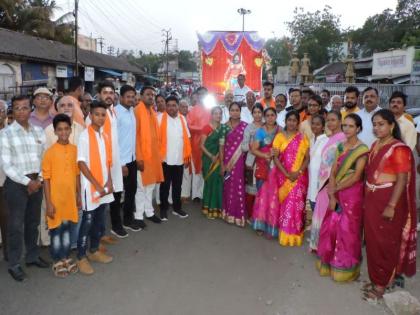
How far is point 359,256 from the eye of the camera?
328 cm

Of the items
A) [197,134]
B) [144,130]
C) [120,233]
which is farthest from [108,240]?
[197,134]

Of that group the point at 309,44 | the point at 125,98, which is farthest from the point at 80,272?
the point at 309,44

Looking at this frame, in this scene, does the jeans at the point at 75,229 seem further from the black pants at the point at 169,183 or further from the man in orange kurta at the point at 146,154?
the black pants at the point at 169,183

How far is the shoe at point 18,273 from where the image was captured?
10.5 ft

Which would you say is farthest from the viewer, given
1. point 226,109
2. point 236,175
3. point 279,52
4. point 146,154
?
point 279,52

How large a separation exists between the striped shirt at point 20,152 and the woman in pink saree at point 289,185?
8.00 feet

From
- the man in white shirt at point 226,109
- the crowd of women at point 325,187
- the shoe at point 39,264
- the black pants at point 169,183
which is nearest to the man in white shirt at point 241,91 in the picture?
the man in white shirt at point 226,109

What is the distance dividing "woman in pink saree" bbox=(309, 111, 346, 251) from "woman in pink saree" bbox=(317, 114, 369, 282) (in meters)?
0.21

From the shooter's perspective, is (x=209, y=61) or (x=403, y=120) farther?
(x=209, y=61)

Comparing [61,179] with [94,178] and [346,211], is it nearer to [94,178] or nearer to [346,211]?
[94,178]

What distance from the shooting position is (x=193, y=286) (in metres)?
3.18

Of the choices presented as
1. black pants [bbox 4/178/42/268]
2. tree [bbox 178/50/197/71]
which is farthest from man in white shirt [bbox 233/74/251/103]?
tree [bbox 178/50/197/71]

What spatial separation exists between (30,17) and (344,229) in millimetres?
25338

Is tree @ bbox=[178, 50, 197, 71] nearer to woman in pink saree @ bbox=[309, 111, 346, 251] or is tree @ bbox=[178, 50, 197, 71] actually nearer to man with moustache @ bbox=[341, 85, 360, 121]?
man with moustache @ bbox=[341, 85, 360, 121]
